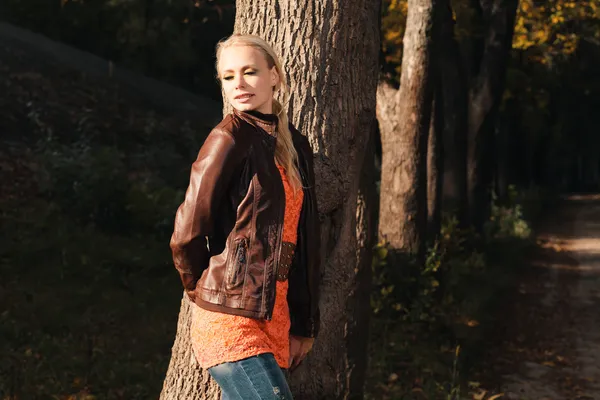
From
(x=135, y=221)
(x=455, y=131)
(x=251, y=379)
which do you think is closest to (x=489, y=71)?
(x=455, y=131)

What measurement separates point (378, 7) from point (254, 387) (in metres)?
2.85

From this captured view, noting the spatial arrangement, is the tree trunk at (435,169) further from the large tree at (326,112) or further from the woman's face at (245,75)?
the woman's face at (245,75)

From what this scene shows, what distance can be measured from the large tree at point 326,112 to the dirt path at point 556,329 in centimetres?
427

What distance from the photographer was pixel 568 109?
39.0m

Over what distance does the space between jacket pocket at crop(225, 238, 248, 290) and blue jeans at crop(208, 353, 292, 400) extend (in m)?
0.31

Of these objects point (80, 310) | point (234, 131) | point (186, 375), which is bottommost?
point (80, 310)

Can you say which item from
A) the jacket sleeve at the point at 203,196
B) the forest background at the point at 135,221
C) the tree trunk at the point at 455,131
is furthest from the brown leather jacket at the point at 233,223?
the tree trunk at the point at 455,131

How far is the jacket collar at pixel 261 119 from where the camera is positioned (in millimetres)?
3693

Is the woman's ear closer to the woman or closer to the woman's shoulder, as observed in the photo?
the woman

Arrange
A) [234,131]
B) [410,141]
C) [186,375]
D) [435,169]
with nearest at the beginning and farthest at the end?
1. [234,131]
2. [186,375]
3. [410,141]
4. [435,169]

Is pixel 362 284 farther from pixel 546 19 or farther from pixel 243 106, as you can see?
pixel 546 19

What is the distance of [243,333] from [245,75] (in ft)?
3.35

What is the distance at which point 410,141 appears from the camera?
11508 mm

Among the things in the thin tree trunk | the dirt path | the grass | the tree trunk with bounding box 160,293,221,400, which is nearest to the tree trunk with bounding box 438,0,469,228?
the dirt path
